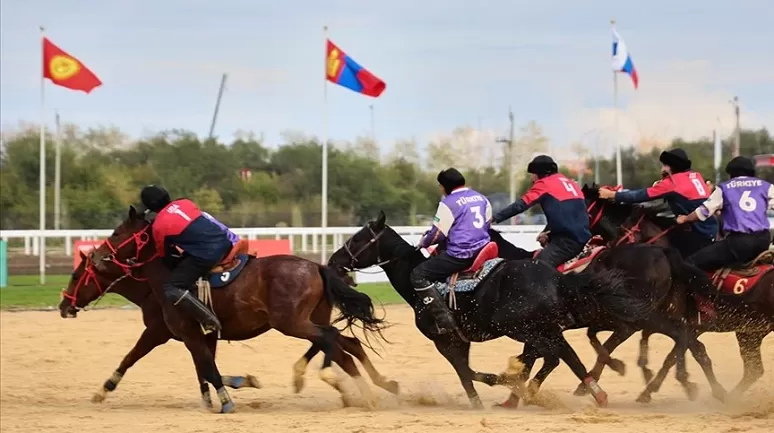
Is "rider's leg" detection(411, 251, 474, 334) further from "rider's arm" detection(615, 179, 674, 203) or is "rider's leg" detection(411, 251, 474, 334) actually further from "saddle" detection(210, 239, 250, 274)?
"rider's arm" detection(615, 179, 674, 203)

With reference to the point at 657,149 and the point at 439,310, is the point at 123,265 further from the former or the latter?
the point at 657,149

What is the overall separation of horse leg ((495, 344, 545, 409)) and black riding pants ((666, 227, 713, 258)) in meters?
2.18

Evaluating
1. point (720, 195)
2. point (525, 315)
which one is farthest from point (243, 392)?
point (720, 195)

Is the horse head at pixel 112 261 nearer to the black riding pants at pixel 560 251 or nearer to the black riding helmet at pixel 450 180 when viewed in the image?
the black riding helmet at pixel 450 180

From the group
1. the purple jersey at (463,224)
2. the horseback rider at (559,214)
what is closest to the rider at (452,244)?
the purple jersey at (463,224)

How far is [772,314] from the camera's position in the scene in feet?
34.0

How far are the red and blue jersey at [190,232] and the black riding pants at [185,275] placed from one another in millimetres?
63

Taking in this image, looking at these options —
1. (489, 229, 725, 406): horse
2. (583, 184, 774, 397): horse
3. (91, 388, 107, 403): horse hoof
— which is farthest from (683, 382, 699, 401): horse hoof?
(91, 388, 107, 403): horse hoof

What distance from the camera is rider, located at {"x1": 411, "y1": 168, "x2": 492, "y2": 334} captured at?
407 inches

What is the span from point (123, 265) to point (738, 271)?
6.02 m

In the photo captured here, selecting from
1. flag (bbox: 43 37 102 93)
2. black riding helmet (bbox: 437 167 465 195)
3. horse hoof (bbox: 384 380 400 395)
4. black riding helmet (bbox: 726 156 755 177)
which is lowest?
horse hoof (bbox: 384 380 400 395)

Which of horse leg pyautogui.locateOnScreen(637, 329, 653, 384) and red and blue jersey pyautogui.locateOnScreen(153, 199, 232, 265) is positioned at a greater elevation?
red and blue jersey pyautogui.locateOnScreen(153, 199, 232, 265)

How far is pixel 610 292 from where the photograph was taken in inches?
394

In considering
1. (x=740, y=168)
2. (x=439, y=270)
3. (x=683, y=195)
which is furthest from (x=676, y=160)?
(x=439, y=270)
